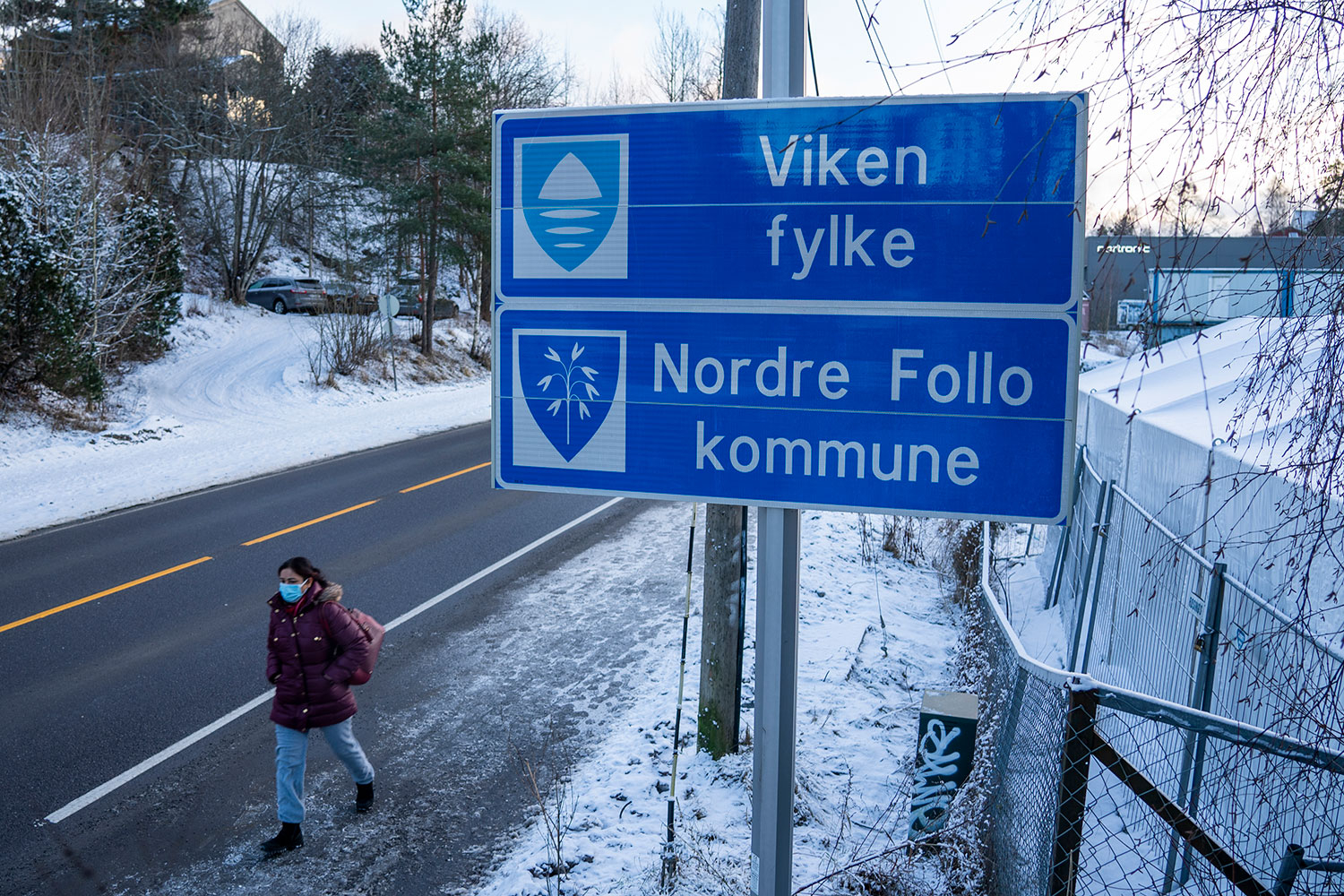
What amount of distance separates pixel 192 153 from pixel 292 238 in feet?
22.4

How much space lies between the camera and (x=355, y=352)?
29.7 m

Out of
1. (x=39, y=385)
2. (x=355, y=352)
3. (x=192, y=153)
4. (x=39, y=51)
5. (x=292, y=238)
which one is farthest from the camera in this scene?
(x=292, y=238)

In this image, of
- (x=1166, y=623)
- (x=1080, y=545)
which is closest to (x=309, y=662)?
(x=1166, y=623)

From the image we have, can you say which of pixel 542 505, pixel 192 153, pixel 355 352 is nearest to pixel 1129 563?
pixel 542 505

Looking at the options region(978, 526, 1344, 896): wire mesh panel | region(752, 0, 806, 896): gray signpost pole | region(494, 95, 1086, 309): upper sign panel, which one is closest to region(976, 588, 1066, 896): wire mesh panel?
region(978, 526, 1344, 896): wire mesh panel

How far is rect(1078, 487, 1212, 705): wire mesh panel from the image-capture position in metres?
6.07

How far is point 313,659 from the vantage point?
5941 millimetres

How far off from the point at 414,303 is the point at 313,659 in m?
33.9

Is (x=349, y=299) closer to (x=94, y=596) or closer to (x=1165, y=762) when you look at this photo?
(x=94, y=596)

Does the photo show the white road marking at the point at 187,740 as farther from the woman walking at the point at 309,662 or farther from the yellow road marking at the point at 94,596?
the yellow road marking at the point at 94,596

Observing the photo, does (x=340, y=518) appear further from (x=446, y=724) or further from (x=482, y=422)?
(x=482, y=422)

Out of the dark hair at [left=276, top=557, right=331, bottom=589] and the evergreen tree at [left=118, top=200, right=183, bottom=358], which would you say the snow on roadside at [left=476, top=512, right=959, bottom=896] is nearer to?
the dark hair at [left=276, top=557, right=331, bottom=589]

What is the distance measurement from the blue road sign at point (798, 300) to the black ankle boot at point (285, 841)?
3570 mm

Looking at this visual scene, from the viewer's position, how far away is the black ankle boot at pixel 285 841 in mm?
5613
